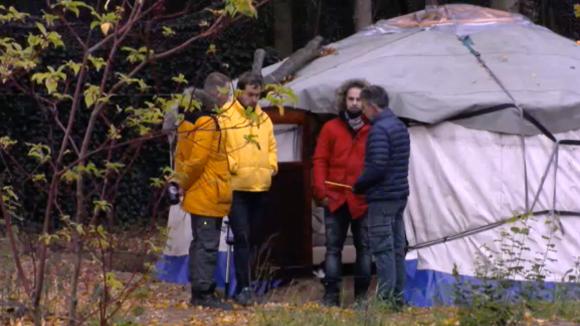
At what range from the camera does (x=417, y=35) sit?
38.5 ft

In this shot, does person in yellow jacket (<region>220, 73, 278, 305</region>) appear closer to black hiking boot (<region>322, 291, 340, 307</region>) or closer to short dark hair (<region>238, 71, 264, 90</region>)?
short dark hair (<region>238, 71, 264, 90</region>)

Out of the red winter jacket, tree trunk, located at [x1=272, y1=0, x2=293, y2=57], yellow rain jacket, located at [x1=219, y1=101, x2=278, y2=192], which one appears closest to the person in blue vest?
the red winter jacket

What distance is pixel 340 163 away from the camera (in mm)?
9523

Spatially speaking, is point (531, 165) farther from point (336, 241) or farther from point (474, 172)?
point (336, 241)

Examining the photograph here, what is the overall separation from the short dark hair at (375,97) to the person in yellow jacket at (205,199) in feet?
3.63

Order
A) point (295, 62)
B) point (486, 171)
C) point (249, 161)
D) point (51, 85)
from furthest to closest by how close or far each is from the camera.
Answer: point (295, 62), point (486, 171), point (249, 161), point (51, 85)

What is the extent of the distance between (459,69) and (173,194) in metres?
3.05

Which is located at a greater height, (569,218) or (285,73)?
(285,73)

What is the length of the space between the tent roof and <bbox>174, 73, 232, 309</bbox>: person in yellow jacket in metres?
1.66

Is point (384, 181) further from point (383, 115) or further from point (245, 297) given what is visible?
point (245, 297)

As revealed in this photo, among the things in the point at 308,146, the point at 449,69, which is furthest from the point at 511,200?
the point at 308,146

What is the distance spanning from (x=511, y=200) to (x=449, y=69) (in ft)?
4.53

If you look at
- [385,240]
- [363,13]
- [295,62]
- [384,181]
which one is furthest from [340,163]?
[363,13]

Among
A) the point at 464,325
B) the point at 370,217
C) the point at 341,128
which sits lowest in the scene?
the point at 464,325
